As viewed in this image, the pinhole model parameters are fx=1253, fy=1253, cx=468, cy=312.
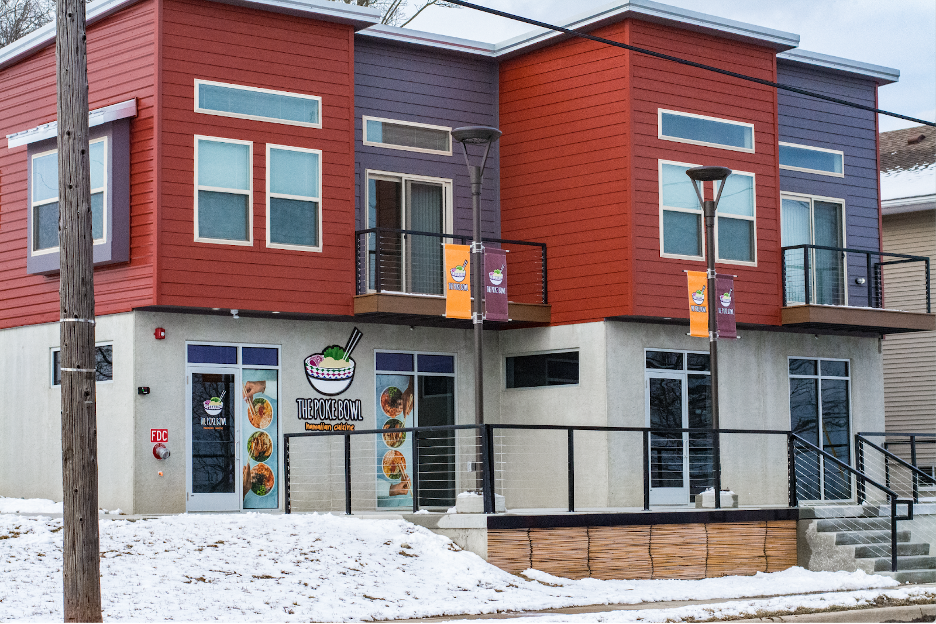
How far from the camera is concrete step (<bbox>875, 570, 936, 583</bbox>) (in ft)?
55.4

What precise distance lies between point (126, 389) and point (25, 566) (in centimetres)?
558

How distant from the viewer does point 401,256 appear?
20.9m

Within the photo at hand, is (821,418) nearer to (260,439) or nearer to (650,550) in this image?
(650,550)

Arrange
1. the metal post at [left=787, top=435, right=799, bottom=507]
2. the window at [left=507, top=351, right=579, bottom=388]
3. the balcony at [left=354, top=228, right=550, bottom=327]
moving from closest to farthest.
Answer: the metal post at [left=787, top=435, right=799, bottom=507], the balcony at [left=354, top=228, right=550, bottom=327], the window at [left=507, top=351, right=579, bottom=388]

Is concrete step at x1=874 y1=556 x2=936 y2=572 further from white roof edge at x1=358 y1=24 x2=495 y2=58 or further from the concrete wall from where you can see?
white roof edge at x1=358 y1=24 x2=495 y2=58

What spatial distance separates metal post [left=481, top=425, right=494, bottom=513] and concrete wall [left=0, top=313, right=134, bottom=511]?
5.91 m

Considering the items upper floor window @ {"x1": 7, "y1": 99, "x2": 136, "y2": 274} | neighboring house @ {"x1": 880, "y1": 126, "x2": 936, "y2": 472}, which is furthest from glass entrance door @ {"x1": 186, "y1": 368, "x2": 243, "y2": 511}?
neighboring house @ {"x1": 880, "y1": 126, "x2": 936, "y2": 472}

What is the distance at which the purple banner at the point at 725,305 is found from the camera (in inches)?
744

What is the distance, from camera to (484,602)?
1293 centimetres

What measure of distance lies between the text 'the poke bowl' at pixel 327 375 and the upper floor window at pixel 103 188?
11.0 feet

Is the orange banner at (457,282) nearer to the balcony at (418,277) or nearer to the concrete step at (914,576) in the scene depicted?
the balcony at (418,277)

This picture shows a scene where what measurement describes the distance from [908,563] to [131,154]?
41.6 ft

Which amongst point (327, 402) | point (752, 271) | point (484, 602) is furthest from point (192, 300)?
point (752, 271)

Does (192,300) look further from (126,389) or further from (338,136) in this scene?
(338,136)
